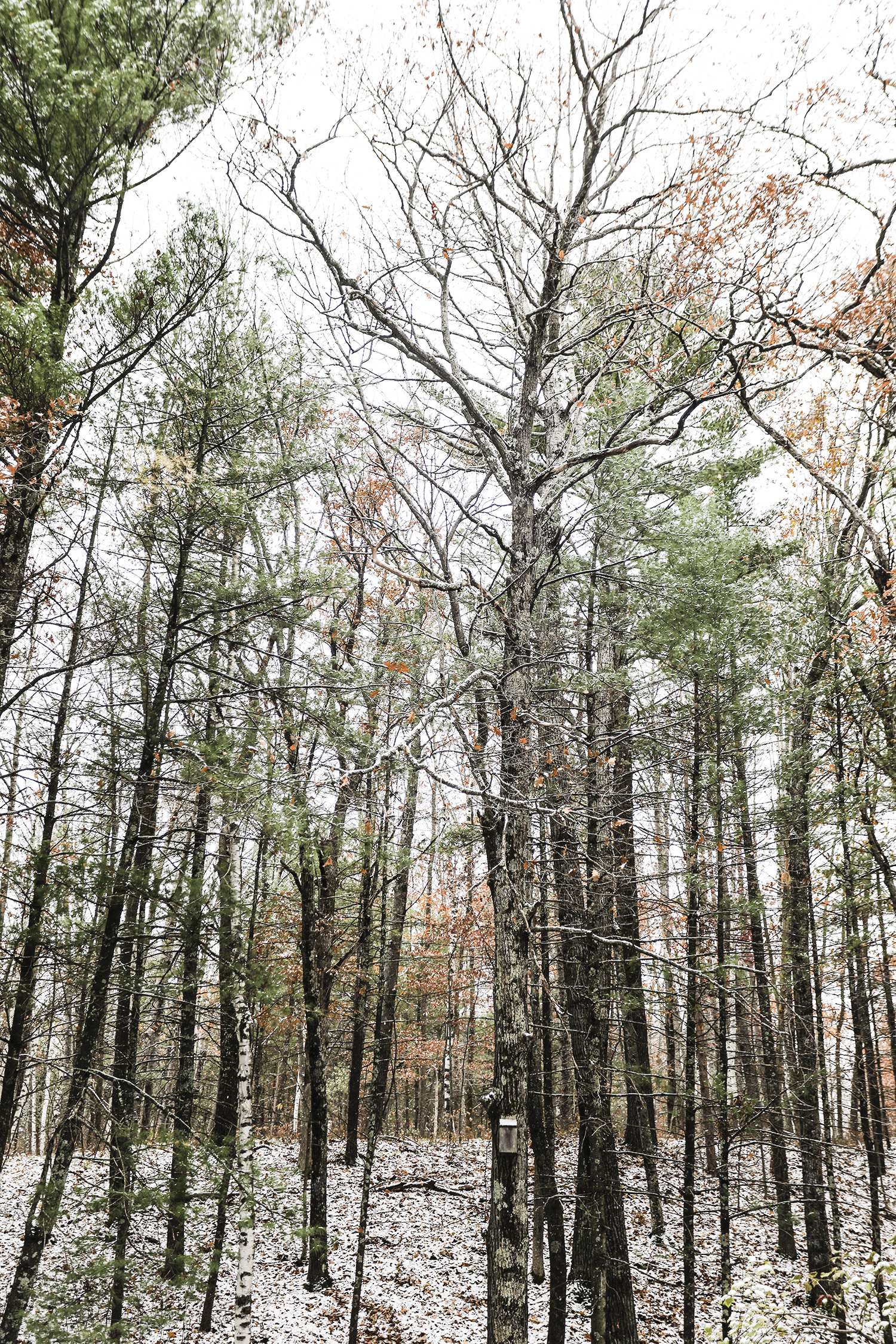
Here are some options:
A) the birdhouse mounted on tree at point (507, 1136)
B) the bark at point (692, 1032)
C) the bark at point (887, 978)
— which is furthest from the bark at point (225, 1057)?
the bark at point (887, 978)

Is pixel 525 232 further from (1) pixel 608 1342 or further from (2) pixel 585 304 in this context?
(1) pixel 608 1342

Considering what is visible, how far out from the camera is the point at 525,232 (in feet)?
23.4

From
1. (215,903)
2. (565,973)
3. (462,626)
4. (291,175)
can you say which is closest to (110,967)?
(215,903)

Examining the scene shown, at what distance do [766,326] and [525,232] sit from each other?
8.92 ft

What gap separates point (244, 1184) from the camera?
6879 millimetres

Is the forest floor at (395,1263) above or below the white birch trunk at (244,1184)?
below

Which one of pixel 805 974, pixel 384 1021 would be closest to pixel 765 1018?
pixel 805 974

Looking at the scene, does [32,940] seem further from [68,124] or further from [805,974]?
[805,974]

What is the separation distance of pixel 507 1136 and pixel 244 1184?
12.7 ft

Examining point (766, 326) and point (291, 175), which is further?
point (766, 326)

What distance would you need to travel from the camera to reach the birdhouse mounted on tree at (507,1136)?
4.68 meters

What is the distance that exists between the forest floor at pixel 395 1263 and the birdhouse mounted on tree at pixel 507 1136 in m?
2.12

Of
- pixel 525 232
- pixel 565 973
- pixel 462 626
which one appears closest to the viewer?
pixel 525 232

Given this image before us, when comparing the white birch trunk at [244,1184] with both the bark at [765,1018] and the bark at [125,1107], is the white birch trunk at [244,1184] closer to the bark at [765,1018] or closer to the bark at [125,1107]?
the bark at [125,1107]
